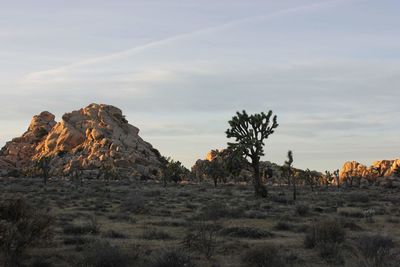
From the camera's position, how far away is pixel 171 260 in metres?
9.72

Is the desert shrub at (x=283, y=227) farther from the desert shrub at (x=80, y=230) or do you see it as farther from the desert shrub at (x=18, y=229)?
the desert shrub at (x=18, y=229)

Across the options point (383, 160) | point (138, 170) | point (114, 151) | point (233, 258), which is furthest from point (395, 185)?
point (233, 258)

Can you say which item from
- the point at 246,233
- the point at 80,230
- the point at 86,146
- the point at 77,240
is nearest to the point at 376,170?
the point at 86,146

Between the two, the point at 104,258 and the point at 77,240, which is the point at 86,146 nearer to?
the point at 77,240

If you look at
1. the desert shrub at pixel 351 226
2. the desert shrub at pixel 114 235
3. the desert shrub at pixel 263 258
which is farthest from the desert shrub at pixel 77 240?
the desert shrub at pixel 351 226

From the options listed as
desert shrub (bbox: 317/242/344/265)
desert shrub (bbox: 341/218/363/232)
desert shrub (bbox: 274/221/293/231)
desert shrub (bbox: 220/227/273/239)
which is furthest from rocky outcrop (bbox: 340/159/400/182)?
desert shrub (bbox: 317/242/344/265)

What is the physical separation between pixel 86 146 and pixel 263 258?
11947 centimetres

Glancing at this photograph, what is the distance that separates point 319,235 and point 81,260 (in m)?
6.90

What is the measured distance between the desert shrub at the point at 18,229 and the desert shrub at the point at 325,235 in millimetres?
7131

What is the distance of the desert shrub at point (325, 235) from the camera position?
44.5ft

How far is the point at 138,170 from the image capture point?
114938 millimetres

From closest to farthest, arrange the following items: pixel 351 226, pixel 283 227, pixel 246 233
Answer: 1. pixel 246 233
2. pixel 283 227
3. pixel 351 226

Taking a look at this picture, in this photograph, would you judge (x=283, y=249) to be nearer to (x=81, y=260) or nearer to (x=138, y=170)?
(x=81, y=260)

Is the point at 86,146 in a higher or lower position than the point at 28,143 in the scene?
lower
